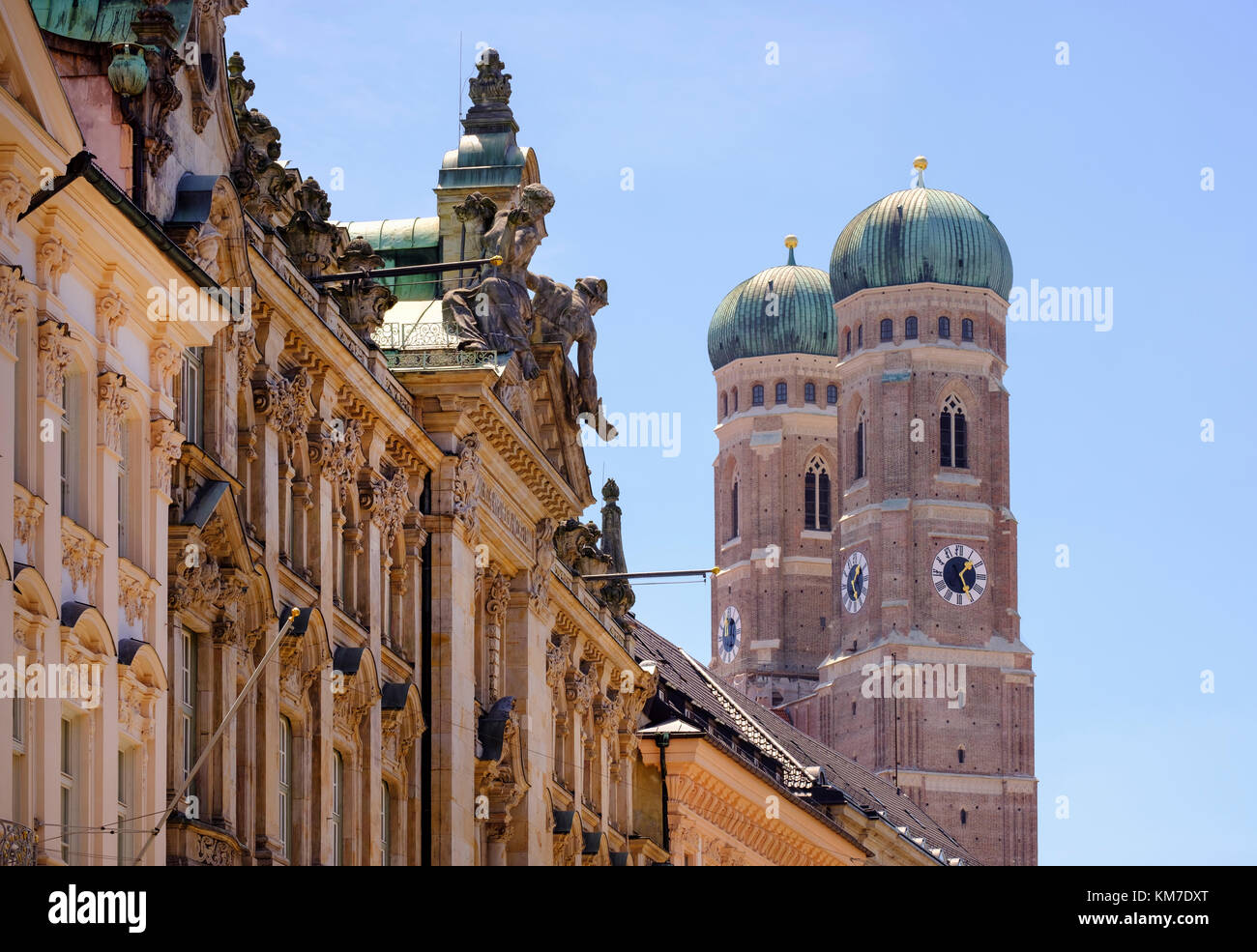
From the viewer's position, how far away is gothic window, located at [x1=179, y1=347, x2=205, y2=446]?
126ft

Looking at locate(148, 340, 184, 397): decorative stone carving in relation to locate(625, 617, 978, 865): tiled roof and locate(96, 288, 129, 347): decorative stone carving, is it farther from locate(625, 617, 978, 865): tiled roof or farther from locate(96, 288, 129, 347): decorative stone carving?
locate(625, 617, 978, 865): tiled roof

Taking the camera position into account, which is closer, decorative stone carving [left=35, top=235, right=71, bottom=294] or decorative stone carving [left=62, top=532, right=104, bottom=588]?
decorative stone carving [left=35, top=235, right=71, bottom=294]

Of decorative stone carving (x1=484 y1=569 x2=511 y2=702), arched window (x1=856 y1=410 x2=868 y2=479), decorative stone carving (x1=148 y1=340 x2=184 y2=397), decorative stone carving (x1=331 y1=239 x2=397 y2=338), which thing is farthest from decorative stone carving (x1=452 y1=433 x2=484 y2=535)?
arched window (x1=856 y1=410 x2=868 y2=479)

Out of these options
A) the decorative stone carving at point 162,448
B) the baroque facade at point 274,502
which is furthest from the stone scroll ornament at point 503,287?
the decorative stone carving at point 162,448

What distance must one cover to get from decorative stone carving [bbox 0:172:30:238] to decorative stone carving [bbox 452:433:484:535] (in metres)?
19.6

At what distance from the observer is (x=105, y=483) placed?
3300cm

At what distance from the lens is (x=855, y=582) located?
624 feet

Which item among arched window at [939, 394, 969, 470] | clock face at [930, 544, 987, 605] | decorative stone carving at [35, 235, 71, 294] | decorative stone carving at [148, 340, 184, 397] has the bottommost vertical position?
decorative stone carving at [148, 340, 184, 397]

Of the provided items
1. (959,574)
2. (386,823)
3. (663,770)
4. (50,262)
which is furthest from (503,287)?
(959,574)

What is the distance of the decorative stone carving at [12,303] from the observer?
98.5ft

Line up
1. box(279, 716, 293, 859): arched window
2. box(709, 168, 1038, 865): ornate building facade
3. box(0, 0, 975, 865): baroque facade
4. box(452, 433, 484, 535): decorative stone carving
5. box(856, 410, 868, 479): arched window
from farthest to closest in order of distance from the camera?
box(856, 410, 868, 479): arched window
box(709, 168, 1038, 865): ornate building facade
box(452, 433, 484, 535): decorative stone carving
box(279, 716, 293, 859): arched window
box(0, 0, 975, 865): baroque facade
